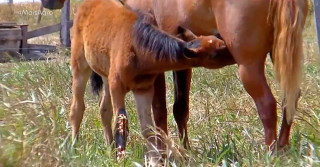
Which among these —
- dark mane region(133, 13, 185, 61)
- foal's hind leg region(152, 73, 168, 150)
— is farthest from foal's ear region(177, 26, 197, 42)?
foal's hind leg region(152, 73, 168, 150)

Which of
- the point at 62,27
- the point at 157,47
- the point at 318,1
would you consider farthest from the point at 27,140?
the point at 62,27

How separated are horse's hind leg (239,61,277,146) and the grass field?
0.62 feet

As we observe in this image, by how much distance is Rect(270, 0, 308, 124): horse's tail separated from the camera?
5348 mm

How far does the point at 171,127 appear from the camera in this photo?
23.9 ft

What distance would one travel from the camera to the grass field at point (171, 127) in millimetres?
4677

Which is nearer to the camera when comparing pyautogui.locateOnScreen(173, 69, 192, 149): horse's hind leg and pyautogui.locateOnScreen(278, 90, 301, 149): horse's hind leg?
pyautogui.locateOnScreen(278, 90, 301, 149): horse's hind leg

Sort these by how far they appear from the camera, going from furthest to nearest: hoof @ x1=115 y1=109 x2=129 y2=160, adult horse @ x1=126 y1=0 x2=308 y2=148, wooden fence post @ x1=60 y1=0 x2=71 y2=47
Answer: wooden fence post @ x1=60 y1=0 x2=71 y2=47, hoof @ x1=115 y1=109 x2=129 y2=160, adult horse @ x1=126 y1=0 x2=308 y2=148

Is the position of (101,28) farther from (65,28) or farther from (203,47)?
(65,28)

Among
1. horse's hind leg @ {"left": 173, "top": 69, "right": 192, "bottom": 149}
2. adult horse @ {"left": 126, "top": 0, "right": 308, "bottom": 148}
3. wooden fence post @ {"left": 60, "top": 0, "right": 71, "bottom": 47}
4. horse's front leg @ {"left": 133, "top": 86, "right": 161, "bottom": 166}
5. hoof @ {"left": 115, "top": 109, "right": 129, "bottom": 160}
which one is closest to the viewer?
adult horse @ {"left": 126, "top": 0, "right": 308, "bottom": 148}

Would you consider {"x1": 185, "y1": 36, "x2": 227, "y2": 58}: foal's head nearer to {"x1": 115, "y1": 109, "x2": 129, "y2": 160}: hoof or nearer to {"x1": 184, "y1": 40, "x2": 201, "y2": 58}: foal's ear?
{"x1": 184, "y1": 40, "x2": 201, "y2": 58}: foal's ear

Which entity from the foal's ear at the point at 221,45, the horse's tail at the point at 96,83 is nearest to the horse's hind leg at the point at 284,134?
the foal's ear at the point at 221,45

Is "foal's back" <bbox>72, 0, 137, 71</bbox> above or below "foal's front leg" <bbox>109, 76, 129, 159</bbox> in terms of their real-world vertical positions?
above

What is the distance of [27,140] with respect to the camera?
4.61m

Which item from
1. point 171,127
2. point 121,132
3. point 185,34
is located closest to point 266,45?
point 185,34
